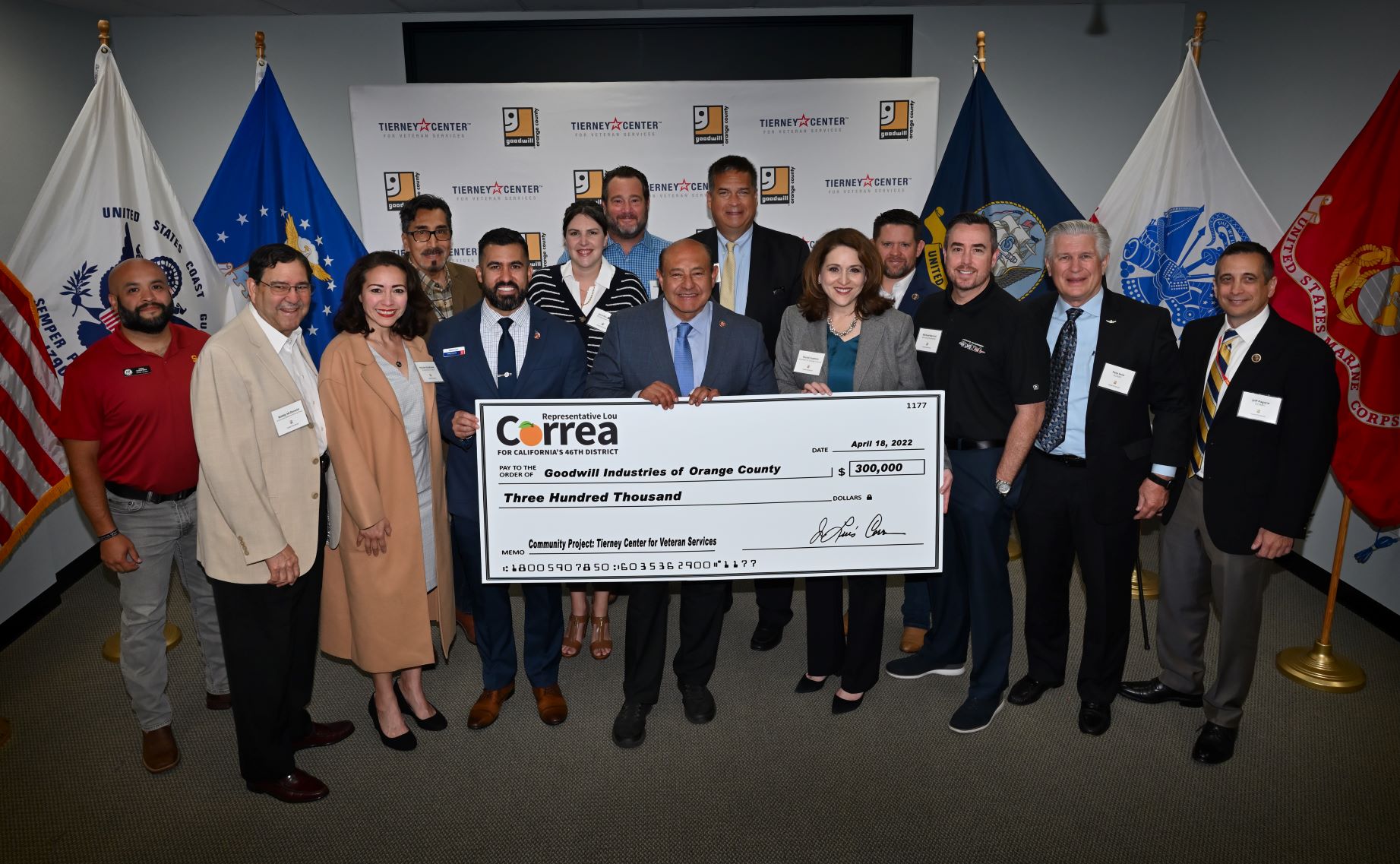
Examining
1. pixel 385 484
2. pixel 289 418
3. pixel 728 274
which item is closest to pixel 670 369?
pixel 385 484

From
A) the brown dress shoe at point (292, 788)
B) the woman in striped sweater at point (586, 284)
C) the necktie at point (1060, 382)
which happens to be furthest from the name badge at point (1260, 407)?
the brown dress shoe at point (292, 788)

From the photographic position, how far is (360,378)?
289cm

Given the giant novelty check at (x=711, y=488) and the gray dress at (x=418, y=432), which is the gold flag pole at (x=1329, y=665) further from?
the gray dress at (x=418, y=432)

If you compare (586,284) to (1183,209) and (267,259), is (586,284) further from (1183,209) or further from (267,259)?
(1183,209)

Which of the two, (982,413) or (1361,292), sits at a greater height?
(1361,292)

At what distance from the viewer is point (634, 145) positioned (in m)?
5.93

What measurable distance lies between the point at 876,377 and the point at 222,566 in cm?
240

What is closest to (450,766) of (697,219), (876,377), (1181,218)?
(876,377)

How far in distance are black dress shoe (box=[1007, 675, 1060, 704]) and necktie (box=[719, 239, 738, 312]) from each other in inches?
86.8

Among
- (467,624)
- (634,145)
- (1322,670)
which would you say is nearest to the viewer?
(1322,670)

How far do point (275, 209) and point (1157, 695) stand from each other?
17.3 ft

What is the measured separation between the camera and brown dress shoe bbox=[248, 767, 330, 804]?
2990 mm

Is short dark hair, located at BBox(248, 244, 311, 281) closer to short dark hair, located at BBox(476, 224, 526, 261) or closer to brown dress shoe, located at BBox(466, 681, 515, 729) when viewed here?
short dark hair, located at BBox(476, 224, 526, 261)

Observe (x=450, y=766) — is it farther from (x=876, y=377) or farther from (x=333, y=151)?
(x=333, y=151)
